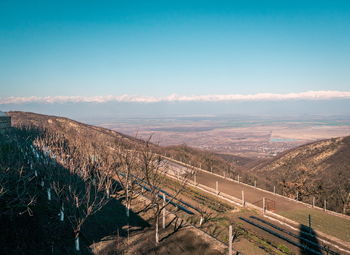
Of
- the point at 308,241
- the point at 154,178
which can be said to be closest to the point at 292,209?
the point at 308,241

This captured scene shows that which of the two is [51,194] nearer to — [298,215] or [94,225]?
[94,225]

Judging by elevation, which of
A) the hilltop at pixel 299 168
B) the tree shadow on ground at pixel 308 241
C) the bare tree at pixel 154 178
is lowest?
the hilltop at pixel 299 168

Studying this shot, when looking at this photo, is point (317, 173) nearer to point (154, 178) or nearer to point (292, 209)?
point (292, 209)

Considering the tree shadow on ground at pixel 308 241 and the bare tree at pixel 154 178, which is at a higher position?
the bare tree at pixel 154 178

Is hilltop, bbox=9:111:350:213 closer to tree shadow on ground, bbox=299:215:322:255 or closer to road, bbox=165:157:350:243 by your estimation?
road, bbox=165:157:350:243

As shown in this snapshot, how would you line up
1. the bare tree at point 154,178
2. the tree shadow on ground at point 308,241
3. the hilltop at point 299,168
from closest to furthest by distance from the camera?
the bare tree at point 154,178 → the tree shadow on ground at point 308,241 → the hilltop at point 299,168

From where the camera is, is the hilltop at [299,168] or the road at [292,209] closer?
the road at [292,209]

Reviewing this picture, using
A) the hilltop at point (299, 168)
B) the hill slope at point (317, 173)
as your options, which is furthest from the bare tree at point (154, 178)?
the hill slope at point (317, 173)

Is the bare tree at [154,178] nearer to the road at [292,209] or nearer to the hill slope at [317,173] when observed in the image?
the road at [292,209]

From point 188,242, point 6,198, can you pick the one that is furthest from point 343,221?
point 6,198
